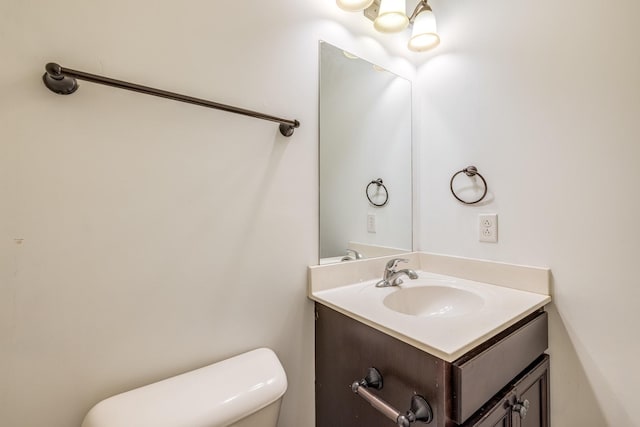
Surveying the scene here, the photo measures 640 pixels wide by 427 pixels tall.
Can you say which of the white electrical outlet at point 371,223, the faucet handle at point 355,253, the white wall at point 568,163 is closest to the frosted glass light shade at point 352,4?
the white wall at point 568,163

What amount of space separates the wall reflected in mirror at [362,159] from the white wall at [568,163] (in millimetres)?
288

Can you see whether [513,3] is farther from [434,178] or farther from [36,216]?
[36,216]

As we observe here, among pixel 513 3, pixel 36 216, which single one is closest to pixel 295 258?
pixel 36 216

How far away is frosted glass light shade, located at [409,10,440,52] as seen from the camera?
1216mm

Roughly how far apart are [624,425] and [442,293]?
65cm

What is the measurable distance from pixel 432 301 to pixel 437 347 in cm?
57

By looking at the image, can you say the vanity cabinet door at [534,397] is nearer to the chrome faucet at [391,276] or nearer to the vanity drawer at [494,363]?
the vanity drawer at [494,363]

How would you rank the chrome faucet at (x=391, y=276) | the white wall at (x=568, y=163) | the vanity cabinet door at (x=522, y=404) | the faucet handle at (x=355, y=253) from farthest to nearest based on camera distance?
the faucet handle at (x=355, y=253) < the chrome faucet at (x=391, y=276) < the white wall at (x=568, y=163) < the vanity cabinet door at (x=522, y=404)

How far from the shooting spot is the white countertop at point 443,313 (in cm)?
69

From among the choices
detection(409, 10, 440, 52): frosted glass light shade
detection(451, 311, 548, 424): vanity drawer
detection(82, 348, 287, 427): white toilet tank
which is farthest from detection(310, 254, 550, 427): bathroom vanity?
detection(409, 10, 440, 52): frosted glass light shade

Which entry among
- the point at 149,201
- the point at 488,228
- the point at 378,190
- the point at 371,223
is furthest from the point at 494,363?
the point at 149,201

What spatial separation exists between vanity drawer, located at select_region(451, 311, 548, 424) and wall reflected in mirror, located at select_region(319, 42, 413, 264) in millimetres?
608

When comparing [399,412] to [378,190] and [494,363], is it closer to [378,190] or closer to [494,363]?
[494,363]

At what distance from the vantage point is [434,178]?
1.41 metres
